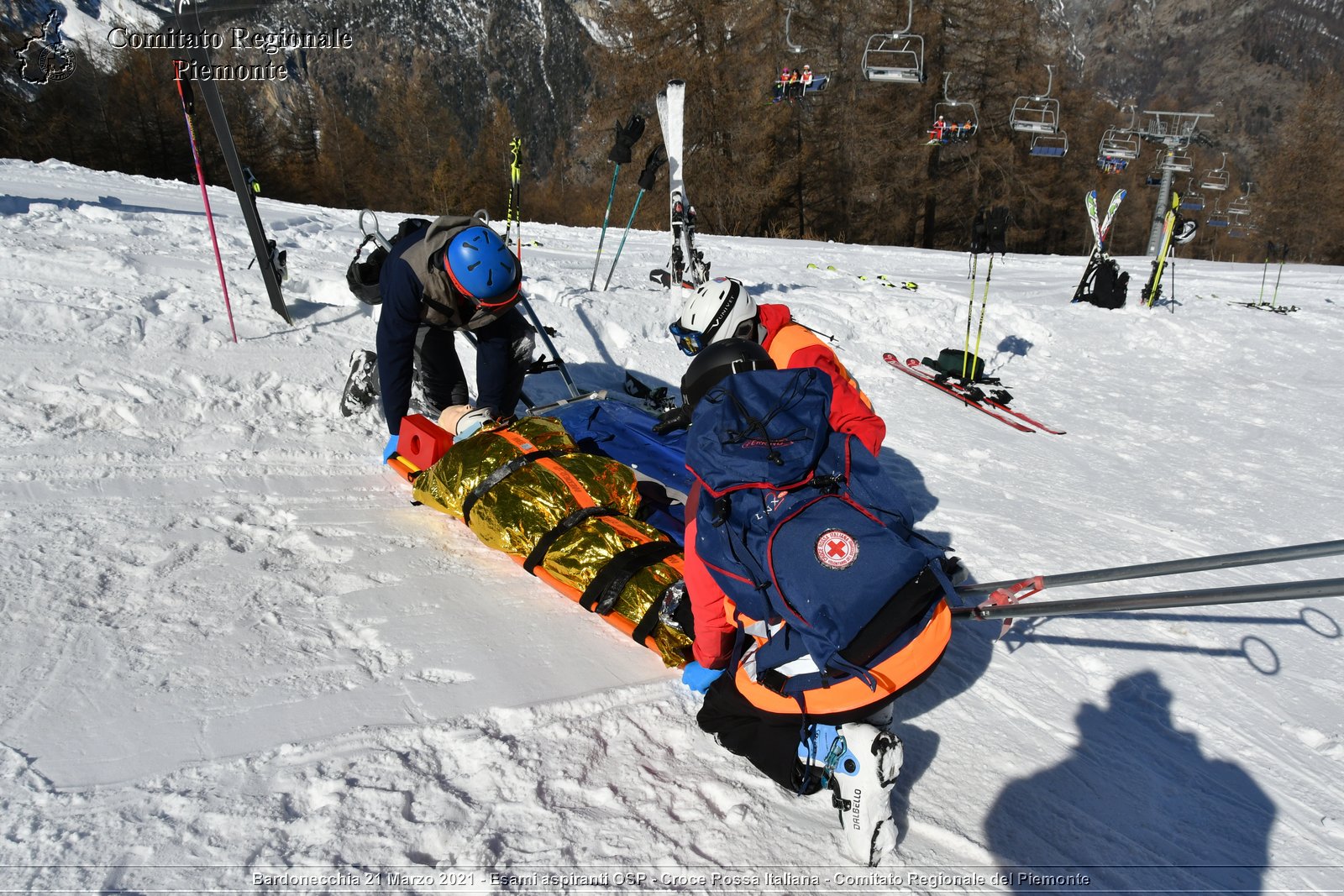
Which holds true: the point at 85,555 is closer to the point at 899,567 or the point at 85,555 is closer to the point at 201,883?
the point at 201,883

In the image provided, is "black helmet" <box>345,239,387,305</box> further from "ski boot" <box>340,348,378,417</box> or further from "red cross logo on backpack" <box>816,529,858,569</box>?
"red cross logo on backpack" <box>816,529,858,569</box>

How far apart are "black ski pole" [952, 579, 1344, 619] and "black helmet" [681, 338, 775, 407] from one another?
989 mm

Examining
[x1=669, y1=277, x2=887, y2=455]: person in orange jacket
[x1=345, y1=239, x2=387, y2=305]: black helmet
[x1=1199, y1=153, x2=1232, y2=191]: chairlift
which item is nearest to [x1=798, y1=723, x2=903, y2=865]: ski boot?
[x1=669, y1=277, x2=887, y2=455]: person in orange jacket

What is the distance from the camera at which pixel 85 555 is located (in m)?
3.10

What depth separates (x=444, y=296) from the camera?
429 centimetres

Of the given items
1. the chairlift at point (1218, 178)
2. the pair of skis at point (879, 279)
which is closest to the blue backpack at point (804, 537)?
the pair of skis at point (879, 279)

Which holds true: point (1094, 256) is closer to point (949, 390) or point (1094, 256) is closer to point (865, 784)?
point (949, 390)

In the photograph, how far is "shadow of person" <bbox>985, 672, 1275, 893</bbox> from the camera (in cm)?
227

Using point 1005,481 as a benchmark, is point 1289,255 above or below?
above

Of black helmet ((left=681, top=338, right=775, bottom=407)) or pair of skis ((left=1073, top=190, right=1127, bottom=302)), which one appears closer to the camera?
black helmet ((left=681, top=338, right=775, bottom=407))

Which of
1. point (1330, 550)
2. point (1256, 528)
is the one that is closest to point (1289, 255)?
point (1256, 528)

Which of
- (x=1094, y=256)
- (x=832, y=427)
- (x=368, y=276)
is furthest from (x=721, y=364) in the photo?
(x=1094, y=256)

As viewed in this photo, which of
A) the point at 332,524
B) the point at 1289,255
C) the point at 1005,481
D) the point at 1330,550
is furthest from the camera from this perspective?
the point at 1289,255

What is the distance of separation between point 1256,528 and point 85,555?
265 inches
